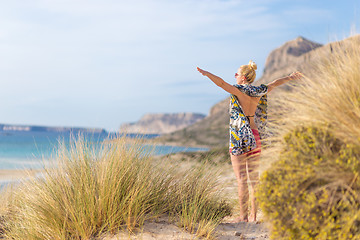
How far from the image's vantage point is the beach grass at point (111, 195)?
383cm

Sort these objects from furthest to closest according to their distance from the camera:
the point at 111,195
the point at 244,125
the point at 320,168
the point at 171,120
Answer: the point at 171,120, the point at 244,125, the point at 111,195, the point at 320,168

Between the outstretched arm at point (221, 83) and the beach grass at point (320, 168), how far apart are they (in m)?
1.06

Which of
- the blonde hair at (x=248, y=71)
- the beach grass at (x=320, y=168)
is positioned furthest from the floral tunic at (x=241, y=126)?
the beach grass at (x=320, y=168)

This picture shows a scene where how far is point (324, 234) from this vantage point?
8.57 ft

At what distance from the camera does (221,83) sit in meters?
3.88

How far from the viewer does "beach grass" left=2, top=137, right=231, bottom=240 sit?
3.83 m

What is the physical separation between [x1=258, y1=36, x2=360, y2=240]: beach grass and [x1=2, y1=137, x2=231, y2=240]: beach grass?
48.6 inches

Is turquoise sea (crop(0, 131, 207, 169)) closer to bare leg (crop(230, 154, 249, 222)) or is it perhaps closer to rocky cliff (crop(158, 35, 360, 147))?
bare leg (crop(230, 154, 249, 222))

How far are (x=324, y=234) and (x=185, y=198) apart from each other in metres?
2.03

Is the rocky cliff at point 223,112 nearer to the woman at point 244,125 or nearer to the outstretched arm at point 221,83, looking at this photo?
the woman at point 244,125

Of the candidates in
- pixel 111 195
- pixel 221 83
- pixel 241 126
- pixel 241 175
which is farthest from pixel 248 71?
pixel 111 195

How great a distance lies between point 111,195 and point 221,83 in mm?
1722

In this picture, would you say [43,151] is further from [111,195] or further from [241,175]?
[241,175]

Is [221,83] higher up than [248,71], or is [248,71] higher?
[248,71]
